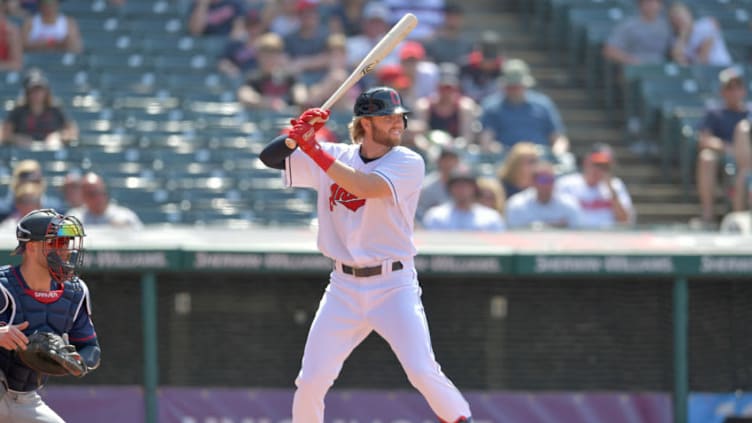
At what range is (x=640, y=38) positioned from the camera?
11.8m

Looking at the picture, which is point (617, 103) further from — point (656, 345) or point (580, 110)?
point (656, 345)

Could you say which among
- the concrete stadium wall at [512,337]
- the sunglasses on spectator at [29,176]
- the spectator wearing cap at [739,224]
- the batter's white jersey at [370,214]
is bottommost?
the concrete stadium wall at [512,337]

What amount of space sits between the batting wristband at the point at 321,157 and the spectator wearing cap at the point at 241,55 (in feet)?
19.9

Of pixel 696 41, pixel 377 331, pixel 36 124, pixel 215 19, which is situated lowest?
pixel 377 331

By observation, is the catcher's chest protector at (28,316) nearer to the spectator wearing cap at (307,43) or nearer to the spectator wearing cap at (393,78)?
the spectator wearing cap at (393,78)

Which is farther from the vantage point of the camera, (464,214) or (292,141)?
(464,214)

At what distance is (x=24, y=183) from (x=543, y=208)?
3395mm

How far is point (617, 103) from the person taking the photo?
1212 centimetres

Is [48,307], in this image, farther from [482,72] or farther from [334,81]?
[482,72]

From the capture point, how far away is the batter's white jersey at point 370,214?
5453 millimetres

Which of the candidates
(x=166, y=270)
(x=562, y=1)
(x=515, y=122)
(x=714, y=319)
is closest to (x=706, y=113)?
(x=515, y=122)

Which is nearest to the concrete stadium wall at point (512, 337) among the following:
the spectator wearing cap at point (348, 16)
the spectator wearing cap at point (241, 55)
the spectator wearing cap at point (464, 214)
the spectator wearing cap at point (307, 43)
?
the spectator wearing cap at point (464, 214)

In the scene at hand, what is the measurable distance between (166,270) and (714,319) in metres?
2.86

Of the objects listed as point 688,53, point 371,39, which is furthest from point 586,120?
point 371,39
